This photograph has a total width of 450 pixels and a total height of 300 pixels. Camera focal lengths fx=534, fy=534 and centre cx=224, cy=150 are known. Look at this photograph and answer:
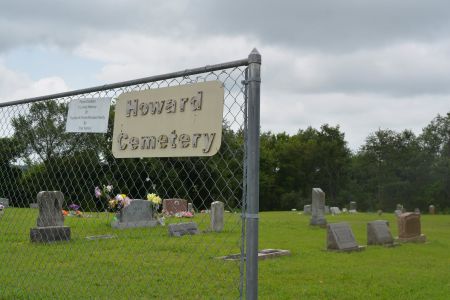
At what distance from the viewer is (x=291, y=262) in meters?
10.6

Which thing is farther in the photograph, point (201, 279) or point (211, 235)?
point (211, 235)

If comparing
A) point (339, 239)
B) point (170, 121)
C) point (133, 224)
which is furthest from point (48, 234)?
point (170, 121)

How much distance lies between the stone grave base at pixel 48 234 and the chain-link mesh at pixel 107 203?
288mm

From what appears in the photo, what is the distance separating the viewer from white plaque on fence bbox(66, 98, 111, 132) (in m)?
4.13

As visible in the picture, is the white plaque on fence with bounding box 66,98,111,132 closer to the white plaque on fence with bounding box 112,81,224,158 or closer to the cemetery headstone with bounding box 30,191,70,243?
the white plaque on fence with bounding box 112,81,224,158

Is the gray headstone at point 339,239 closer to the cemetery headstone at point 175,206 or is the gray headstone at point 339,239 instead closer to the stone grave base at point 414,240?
the stone grave base at point 414,240

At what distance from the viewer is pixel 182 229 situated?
580 inches

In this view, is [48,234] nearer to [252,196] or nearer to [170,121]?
[170,121]

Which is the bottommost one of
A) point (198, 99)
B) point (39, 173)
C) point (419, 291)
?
point (419, 291)

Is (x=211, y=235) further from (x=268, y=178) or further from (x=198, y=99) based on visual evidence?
(x=268, y=178)

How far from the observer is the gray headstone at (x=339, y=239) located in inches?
498

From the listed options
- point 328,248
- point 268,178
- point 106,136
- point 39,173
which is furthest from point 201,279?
point 268,178

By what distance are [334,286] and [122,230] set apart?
8463 mm

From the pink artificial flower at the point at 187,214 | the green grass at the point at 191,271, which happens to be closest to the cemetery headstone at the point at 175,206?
the pink artificial flower at the point at 187,214
